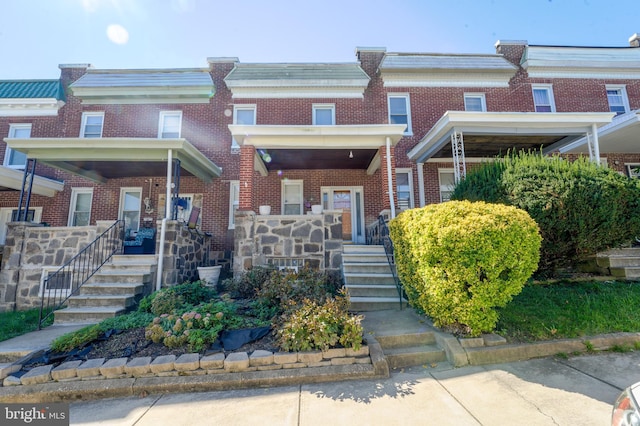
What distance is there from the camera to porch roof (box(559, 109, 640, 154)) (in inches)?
306

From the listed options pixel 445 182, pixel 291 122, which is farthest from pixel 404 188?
pixel 291 122

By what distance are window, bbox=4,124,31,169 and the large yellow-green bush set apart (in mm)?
13609

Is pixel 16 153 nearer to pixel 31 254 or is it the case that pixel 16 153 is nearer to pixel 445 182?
pixel 31 254

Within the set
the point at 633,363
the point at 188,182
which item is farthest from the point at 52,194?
the point at 633,363

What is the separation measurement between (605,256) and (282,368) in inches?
279

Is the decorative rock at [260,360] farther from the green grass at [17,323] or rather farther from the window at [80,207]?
the window at [80,207]

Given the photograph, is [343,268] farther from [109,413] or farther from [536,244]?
[109,413]

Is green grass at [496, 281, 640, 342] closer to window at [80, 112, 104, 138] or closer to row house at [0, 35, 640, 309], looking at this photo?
row house at [0, 35, 640, 309]

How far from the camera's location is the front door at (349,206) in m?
9.82

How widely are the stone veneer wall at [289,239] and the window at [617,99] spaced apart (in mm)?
11795

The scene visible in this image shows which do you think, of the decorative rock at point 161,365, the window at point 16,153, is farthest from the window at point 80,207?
the decorative rock at point 161,365

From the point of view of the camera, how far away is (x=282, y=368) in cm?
343

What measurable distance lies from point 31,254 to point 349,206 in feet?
28.6

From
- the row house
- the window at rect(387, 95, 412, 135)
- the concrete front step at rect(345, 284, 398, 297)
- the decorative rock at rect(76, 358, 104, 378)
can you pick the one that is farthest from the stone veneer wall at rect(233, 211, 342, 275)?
the window at rect(387, 95, 412, 135)
